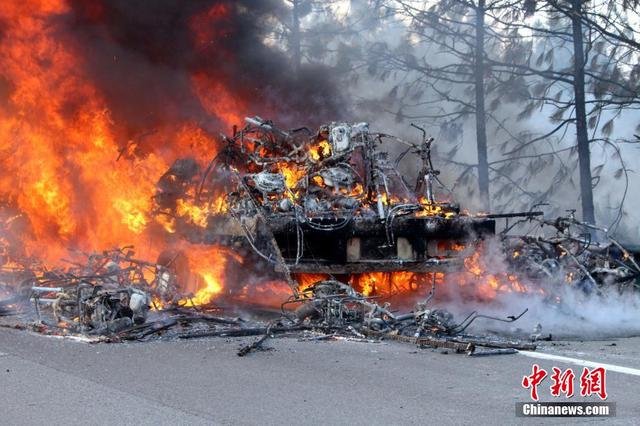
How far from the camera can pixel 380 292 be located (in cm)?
1409

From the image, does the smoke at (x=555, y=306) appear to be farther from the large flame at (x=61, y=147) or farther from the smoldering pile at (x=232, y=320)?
the large flame at (x=61, y=147)

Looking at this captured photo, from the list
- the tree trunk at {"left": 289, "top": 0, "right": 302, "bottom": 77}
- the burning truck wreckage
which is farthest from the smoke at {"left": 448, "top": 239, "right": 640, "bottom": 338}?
the tree trunk at {"left": 289, "top": 0, "right": 302, "bottom": 77}

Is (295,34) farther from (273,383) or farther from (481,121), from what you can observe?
(273,383)

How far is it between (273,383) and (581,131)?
15.3 m

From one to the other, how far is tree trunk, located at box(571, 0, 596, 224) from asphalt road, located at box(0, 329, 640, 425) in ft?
33.9

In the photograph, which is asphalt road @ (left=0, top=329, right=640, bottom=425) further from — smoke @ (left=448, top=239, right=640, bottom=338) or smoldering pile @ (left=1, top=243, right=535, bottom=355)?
smoke @ (left=448, top=239, right=640, bottom=338)

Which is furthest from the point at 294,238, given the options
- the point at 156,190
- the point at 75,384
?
the point at 75,384

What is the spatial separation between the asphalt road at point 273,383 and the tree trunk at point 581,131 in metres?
10.3

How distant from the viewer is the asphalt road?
19.2 feet

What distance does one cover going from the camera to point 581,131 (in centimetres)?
1969

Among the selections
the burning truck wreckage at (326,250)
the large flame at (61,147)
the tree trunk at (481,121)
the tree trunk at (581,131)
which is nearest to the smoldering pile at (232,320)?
the burning truck wreckage at (326,250)

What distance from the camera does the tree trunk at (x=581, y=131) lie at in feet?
→ 63.6

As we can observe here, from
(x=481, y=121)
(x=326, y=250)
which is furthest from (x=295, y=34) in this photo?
(x=326, y=250)

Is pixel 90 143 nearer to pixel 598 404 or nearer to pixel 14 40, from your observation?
pixel 14 40
